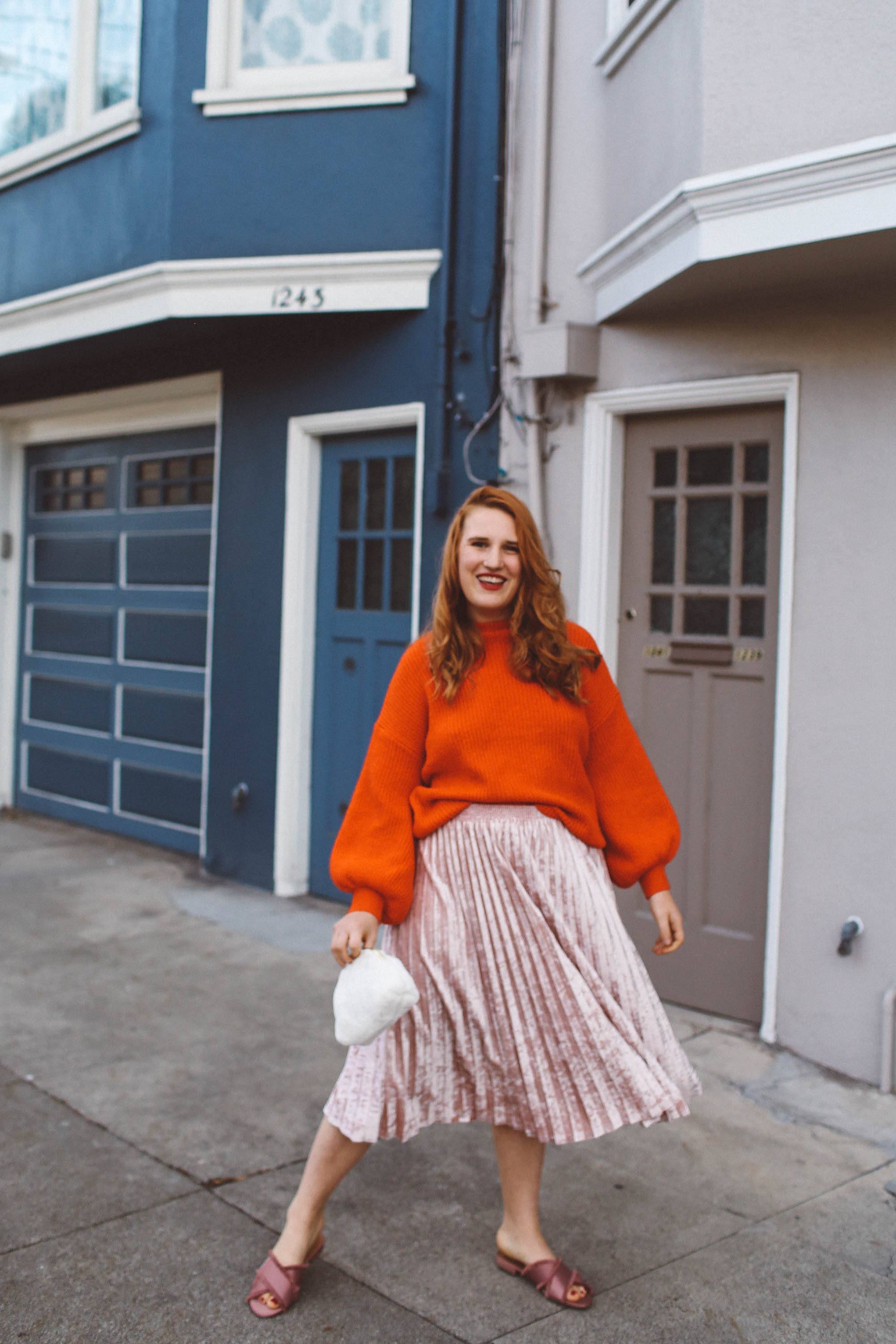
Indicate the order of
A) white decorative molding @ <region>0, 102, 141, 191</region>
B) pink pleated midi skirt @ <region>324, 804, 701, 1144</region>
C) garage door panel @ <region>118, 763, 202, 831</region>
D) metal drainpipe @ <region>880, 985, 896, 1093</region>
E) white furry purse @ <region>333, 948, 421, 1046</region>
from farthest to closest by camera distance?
garage door panel @ <region>118, 763, 202, 831</region>, white decorative molding @ <region>0, 102, 141, 191</region>, metal drainpipe @ <region>880, 985, 896, 1093</region>, pink pleated midi skirt @ <region>324, 804, 701, 1144</region>, white furry purse @ <region>333, 948, 421, 1046</region>

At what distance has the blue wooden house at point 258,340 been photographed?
5805 mm

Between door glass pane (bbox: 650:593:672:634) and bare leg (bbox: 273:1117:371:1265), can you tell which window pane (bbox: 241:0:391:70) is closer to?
door glass pane (bbox: 650:593:672:634)

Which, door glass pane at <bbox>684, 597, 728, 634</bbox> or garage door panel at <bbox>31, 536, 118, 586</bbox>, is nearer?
door glass pane at <bbox>684, 597, 728, 634</bbox>

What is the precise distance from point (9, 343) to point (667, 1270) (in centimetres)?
626

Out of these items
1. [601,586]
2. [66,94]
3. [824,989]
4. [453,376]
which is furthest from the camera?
[66,94]

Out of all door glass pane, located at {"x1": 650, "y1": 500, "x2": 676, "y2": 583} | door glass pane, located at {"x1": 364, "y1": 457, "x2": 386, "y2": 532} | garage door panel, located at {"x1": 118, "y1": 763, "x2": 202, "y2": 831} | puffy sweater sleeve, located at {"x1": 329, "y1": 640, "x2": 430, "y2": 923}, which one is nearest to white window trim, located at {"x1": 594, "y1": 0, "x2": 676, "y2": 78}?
door glass pane, located at {"x1": 650, "y1": 500, "x2": 676, "y2": 583}

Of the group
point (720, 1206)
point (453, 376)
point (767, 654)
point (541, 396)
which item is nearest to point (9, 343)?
point (453, 376)

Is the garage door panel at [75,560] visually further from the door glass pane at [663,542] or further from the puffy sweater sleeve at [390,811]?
the puffy sweater sleeve at [390,811]

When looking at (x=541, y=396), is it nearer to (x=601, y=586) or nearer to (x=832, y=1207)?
(x=601, y=586)

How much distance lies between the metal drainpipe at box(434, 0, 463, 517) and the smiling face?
2965 mm

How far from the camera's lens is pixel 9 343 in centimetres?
730

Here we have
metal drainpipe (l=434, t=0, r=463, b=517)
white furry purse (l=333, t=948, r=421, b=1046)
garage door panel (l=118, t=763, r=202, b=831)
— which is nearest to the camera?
white furry purse (l=333, t=948, r=421, b=1046)

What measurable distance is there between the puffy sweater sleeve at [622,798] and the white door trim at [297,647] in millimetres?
3747

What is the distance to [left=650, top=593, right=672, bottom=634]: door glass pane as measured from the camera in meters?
4.99
